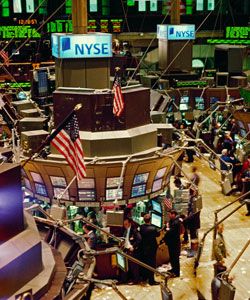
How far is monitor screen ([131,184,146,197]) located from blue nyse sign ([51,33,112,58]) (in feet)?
10.9

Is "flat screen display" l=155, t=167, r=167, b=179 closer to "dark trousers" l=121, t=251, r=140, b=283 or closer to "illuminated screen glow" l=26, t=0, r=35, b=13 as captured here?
"dark trousers" l=121, t=251, r=140, b=283

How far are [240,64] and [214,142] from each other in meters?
6.49

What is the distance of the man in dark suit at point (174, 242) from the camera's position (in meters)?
11.7

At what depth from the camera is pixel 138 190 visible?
43.1 feet

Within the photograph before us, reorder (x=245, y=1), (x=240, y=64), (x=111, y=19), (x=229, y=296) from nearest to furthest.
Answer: (x=229, y=296)
(x=240, y=64)
(x=111, y=19)
(x=245, y=1)

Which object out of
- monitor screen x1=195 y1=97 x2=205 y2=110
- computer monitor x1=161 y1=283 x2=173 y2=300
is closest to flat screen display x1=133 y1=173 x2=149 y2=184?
computer monitor x1=161 y1=283 x2=173 y2=300

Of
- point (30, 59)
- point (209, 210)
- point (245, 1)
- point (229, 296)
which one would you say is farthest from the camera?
point (245, 1)

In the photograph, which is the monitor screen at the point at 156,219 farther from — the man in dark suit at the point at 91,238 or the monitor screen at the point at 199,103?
the monitor screen at the point at 199,103

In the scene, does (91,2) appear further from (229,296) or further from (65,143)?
(229,296)

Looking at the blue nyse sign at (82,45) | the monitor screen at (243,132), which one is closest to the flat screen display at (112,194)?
the blue nyse sign at (82,45)

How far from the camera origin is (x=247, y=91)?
2102 centimetres

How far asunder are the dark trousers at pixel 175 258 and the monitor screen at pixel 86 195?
2019 millimetres

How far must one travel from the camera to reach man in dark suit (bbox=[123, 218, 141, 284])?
11336 millimetres

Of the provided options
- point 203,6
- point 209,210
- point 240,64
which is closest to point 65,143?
point 209,210
